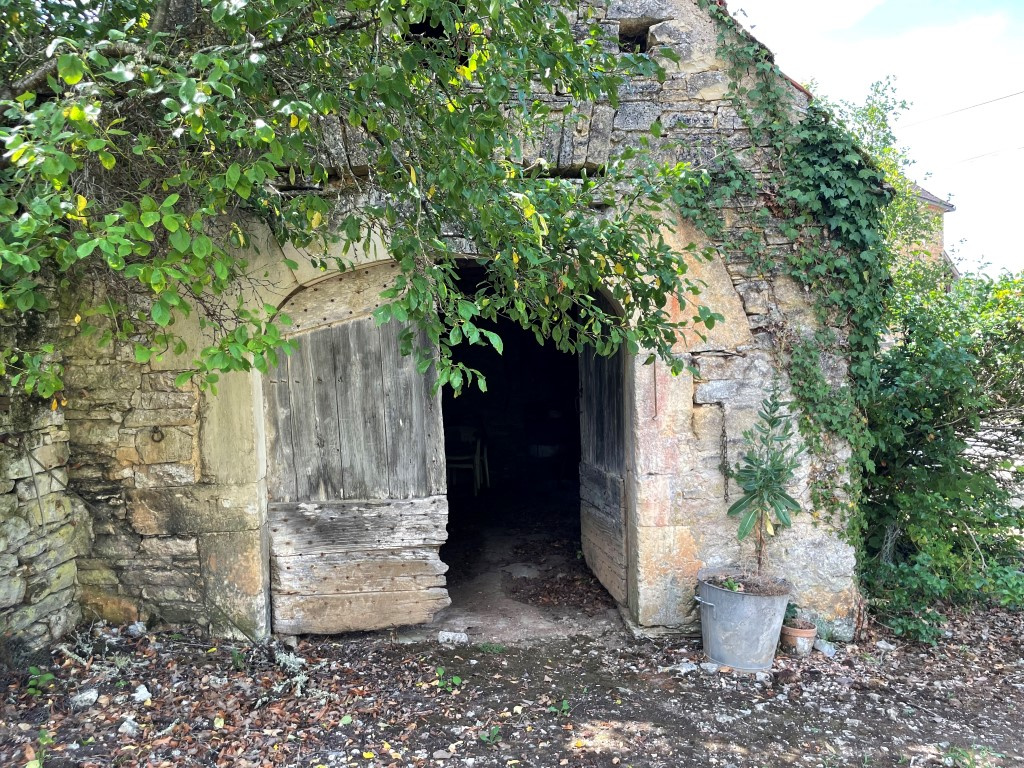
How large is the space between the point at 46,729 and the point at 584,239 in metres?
3.08

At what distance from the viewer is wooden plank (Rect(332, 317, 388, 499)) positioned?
3949 millimetres

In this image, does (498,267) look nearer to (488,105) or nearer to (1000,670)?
(488,105)

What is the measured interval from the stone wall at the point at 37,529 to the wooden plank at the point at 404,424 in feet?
5.55

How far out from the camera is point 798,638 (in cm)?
386

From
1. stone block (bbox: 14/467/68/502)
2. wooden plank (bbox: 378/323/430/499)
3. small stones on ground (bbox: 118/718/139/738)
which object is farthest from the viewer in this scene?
wooden plank (bbox: 378/323/430/499)

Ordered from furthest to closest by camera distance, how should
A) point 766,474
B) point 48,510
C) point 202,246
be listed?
point 766,474
point 48,510
point 202,246

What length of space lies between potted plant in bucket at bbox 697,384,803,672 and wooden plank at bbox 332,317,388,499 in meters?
2.01

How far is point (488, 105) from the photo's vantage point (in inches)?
105

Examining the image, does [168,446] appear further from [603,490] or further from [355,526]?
[603,490]

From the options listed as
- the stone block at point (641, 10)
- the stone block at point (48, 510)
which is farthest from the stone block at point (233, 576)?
the stone block at point (641, 10)

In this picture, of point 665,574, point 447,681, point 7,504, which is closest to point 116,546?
point 7,504

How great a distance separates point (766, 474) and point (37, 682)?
148 inches

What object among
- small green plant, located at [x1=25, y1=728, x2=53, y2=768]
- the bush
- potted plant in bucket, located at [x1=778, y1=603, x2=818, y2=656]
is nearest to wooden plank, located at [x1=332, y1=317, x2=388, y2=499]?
small green plant, located at [x1=25, y1=728, x2=53, y2=768]

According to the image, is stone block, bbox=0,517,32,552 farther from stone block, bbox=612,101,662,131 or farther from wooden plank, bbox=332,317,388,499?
stone block, bbox=612,101,662,131
